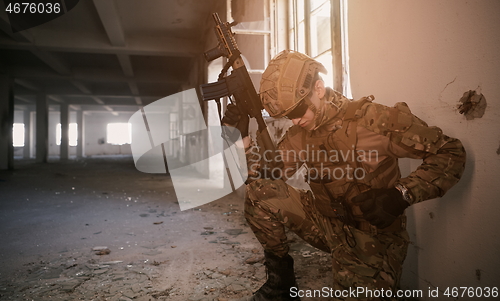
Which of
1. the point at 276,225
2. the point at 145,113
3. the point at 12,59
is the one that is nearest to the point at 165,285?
the point at 276,225

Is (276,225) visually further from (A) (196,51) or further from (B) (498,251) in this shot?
(A) (196,51)

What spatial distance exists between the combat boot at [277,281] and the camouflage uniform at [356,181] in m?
0.04

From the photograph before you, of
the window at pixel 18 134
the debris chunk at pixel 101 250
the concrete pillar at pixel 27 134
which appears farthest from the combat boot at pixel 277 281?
the window at pixel 18 134

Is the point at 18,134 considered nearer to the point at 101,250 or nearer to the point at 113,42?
the point at 113,42

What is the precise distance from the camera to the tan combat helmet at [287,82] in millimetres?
1167

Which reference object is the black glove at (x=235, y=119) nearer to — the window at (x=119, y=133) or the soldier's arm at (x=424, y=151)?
the soldier's arm at (x=424, y=151)

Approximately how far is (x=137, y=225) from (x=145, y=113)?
721 inches

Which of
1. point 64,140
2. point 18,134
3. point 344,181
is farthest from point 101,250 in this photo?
point 18,134

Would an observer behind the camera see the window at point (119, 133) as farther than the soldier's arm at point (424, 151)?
Yes

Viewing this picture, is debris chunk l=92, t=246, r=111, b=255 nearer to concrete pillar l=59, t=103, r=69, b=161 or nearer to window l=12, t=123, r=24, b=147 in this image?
concrete pillar l=59, t=103, r=69, b=161

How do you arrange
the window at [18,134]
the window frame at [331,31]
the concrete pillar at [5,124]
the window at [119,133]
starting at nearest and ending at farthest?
the window frame at [331,31] < the concrete pillar at [5,124] < the window at [18,134] < the window at [119,133]

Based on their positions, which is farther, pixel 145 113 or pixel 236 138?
pixel 145 113

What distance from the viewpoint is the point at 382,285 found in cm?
103

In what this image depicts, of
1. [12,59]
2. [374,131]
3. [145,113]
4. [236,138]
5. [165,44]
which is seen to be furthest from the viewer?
[145,113]
